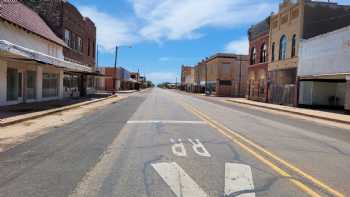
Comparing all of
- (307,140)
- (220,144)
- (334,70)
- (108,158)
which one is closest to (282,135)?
(307,140)

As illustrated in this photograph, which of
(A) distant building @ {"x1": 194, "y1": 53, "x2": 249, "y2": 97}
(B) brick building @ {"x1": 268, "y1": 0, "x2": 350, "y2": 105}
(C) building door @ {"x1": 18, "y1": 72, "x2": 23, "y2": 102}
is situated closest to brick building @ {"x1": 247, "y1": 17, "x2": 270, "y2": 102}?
(B) brick building @ {"x1": 268, "y1": 0, "x2": 350, "y2": 105}

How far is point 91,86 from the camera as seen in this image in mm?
50031

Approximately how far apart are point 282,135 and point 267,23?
34.7 m

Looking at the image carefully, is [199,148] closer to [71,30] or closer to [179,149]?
[179,149]

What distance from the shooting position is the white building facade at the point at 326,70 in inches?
1036

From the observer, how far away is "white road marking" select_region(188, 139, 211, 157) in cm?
845

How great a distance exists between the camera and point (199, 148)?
9.25 meters

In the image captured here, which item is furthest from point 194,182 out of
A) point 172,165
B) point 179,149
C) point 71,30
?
point 71,30

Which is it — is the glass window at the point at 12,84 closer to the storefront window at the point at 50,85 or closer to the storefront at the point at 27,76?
the storefront at the point at 27,76

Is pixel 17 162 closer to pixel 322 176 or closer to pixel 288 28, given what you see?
pixel 322 176

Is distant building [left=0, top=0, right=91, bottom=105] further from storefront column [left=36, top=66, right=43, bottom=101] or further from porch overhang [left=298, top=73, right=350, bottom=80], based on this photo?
porch overhang [left=298, top=73, right=350, bottom=80]

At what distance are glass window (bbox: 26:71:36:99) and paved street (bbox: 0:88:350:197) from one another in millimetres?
14823

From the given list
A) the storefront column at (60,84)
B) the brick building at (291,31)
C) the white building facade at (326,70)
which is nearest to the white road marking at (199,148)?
the white building facade at (326,70)

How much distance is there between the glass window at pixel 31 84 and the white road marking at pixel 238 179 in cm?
2097
